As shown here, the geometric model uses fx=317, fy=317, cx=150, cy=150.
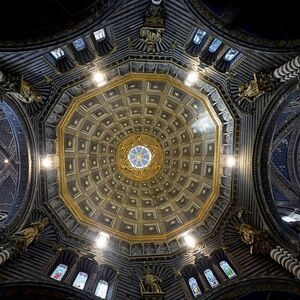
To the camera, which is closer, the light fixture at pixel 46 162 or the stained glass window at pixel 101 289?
the stained glass window at pixel 101 289

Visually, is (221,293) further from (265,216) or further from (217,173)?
(217,173)

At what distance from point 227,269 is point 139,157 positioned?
1431 centimetres

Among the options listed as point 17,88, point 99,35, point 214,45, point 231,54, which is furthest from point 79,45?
point 231,54

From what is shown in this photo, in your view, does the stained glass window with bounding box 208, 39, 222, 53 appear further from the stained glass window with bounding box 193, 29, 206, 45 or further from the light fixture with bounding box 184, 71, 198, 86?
the light fixture with bounding box 184, 71, 198, 86

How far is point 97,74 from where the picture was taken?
2367 cm

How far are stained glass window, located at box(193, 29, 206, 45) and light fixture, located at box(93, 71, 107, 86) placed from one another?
23.7 ft

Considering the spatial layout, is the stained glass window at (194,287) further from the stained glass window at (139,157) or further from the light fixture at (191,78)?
the light fixture at (191,78)

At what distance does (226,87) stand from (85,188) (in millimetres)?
15818

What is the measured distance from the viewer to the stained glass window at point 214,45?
22.1 meters

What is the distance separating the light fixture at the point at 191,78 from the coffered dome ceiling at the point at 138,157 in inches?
23.9

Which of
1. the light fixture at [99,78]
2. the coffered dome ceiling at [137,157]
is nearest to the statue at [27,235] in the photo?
the coffered dome ceiling at [137,157]

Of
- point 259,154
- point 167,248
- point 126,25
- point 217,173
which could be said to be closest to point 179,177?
point 217,173

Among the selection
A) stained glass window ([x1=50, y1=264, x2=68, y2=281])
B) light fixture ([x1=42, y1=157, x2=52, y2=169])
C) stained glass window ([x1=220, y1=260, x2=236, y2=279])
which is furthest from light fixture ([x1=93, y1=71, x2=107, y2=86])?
stained glass window ([x1=220, y1=260, x2=236, y2=279])

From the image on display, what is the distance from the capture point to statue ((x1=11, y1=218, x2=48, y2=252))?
2016cm
